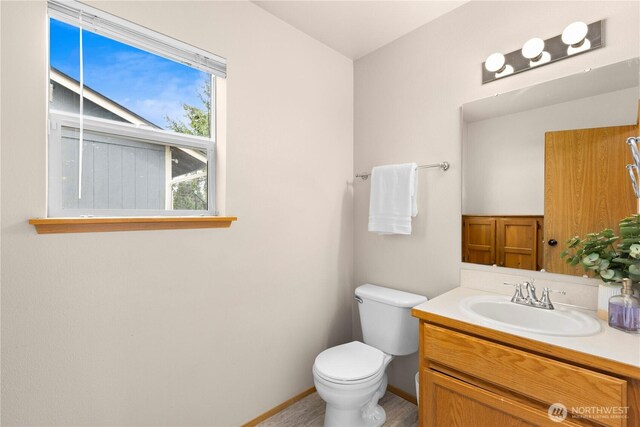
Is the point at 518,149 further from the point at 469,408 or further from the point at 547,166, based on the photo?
the point at 469,408

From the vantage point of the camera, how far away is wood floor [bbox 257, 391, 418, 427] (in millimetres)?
1740

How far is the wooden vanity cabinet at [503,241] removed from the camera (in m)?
1.48

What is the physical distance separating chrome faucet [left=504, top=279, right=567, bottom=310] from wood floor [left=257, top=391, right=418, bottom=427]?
0.96 m

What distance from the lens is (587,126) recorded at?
1.35 meters

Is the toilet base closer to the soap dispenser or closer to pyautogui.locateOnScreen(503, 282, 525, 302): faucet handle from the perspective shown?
pyautogui.locateOnScreen(503, 282, 525, 302): faucet handle

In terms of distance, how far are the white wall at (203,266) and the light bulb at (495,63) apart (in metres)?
0.98

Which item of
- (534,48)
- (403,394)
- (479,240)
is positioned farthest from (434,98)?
(403,394)

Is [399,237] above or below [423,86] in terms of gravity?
below

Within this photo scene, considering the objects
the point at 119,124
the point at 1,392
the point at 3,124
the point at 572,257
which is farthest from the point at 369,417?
the point at 3,124

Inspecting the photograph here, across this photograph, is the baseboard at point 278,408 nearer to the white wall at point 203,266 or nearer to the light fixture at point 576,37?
the white wall at point 203,266

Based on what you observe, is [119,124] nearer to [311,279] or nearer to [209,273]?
[209,273]

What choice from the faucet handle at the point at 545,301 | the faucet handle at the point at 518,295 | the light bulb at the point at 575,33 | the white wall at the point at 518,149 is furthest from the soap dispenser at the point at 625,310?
the light bulb at the point at 575,33

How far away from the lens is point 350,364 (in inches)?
63.6

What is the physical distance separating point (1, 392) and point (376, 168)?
79.7 inches
